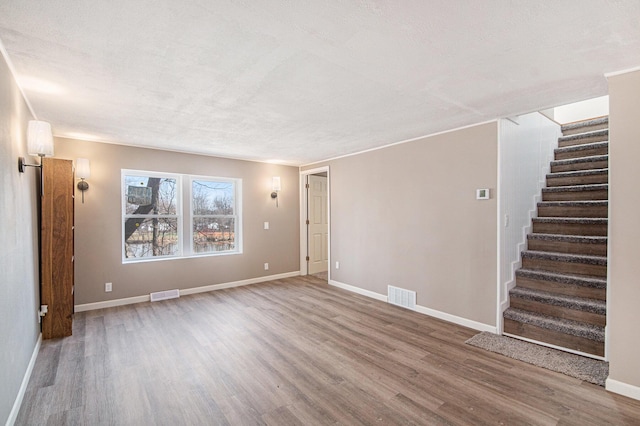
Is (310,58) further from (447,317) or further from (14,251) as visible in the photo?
(447,317)

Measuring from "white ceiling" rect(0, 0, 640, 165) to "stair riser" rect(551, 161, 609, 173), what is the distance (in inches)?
76.9

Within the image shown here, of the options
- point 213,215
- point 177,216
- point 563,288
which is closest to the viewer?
point 563,288

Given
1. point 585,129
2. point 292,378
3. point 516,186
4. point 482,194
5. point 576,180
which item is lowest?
point 292,378

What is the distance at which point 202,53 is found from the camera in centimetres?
192

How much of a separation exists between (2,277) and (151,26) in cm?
175

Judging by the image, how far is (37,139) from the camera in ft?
8.48

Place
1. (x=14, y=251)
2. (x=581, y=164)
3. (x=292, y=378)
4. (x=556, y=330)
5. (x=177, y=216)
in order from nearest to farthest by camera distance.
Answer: (x=14, y=251), (x=292, y=378), (x=556, y=330), (x=581, y=164), (x=177, y=216)

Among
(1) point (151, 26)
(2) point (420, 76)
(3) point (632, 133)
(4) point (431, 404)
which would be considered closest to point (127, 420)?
(4) point (431, 404)

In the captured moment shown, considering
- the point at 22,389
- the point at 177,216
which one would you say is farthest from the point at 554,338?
the point at 177,216

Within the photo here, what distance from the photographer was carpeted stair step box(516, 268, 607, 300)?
3039 millimetres

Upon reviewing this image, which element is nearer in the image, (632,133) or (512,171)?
(632,133)

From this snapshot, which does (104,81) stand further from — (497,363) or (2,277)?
(497,363)

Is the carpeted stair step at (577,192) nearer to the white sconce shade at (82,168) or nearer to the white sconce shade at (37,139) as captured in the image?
the white sconce shade at (37,139)

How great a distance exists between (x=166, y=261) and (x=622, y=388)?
542 cm
